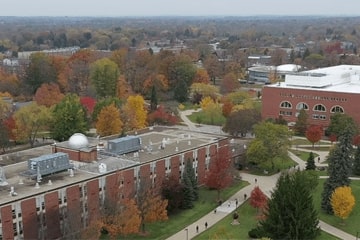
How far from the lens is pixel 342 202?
42219 millimetres

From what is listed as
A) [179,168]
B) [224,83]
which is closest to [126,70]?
[224,83]

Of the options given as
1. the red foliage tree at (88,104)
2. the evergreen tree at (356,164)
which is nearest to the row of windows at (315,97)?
the evergreen tree at (356,164)

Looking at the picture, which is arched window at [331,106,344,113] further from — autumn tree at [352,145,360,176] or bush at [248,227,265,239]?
bush at [248,227,265,239]

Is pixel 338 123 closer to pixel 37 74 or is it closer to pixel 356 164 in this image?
pixel 356 164

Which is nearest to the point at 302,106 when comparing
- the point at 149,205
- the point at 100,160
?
the point at 100,160

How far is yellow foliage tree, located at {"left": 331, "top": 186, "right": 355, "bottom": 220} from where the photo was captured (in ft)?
138

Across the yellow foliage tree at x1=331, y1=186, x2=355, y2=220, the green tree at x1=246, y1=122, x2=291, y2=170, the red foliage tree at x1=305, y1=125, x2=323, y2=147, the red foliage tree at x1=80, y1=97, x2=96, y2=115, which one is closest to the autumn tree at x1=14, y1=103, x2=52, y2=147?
the red foliage tree at x1=80, y1=97, x2=96, y2=115

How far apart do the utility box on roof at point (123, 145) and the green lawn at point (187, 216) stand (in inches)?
319

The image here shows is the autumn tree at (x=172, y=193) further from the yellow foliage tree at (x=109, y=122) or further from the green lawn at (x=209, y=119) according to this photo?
the green lawn at (x=209, y=119)

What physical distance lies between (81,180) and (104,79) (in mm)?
54356

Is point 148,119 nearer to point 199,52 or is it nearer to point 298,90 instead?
point 298,90

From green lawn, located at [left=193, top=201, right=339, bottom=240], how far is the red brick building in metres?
34.4

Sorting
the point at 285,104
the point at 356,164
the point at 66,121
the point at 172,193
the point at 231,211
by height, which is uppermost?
the point at 285,104

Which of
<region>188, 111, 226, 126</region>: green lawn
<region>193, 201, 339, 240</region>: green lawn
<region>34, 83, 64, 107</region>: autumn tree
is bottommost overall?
<region>188, 111, 226, 126</region>: green lawn
